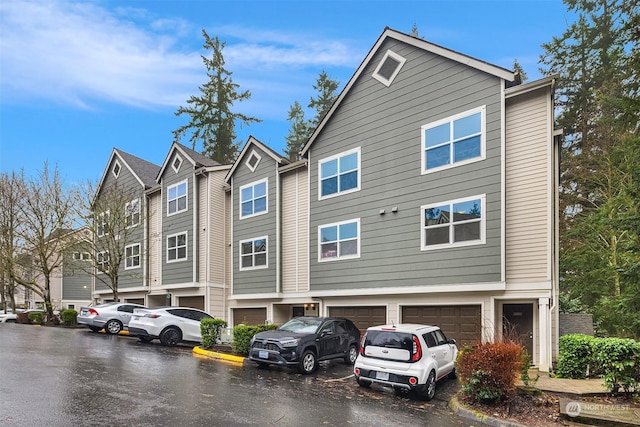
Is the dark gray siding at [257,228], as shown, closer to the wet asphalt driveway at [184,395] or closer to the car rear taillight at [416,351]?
the wet asphalt driveway at [184,395]

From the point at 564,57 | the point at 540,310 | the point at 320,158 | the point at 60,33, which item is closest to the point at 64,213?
the point at 60,33

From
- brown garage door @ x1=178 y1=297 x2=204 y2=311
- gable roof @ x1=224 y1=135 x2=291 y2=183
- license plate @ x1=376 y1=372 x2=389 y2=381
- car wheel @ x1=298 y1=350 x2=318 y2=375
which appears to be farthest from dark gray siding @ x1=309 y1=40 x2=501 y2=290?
brown garage door @ x1=178 y1=297 x2=204 y2=311

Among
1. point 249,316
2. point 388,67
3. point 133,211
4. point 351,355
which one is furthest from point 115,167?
point 351,355

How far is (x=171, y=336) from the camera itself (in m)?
17.2

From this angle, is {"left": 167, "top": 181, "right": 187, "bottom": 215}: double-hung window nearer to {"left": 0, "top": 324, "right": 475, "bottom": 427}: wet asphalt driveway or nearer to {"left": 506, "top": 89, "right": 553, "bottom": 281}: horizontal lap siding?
{"left": 0, "top": 324, "right": 475, "bottom": 427}: wet asphalt driveway

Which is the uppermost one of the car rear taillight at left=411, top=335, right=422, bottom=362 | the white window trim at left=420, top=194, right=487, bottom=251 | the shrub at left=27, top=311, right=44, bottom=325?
the white window trim at left=420, top=194, right=487, bottom=251

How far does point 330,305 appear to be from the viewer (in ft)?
60.8

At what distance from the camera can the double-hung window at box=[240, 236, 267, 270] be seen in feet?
70.6

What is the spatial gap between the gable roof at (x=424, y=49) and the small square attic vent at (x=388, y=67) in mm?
563

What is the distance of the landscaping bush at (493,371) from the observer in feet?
28.9

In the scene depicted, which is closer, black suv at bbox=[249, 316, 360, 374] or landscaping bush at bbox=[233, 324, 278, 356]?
black suv at bbox=[249, 316, 360, 374]

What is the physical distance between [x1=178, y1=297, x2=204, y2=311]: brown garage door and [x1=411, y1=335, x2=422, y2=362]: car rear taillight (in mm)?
16140

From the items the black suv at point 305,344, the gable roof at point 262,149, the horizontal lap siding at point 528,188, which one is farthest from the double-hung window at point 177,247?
the horizontal lap siding at point 528,188

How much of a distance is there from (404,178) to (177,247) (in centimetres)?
1461
